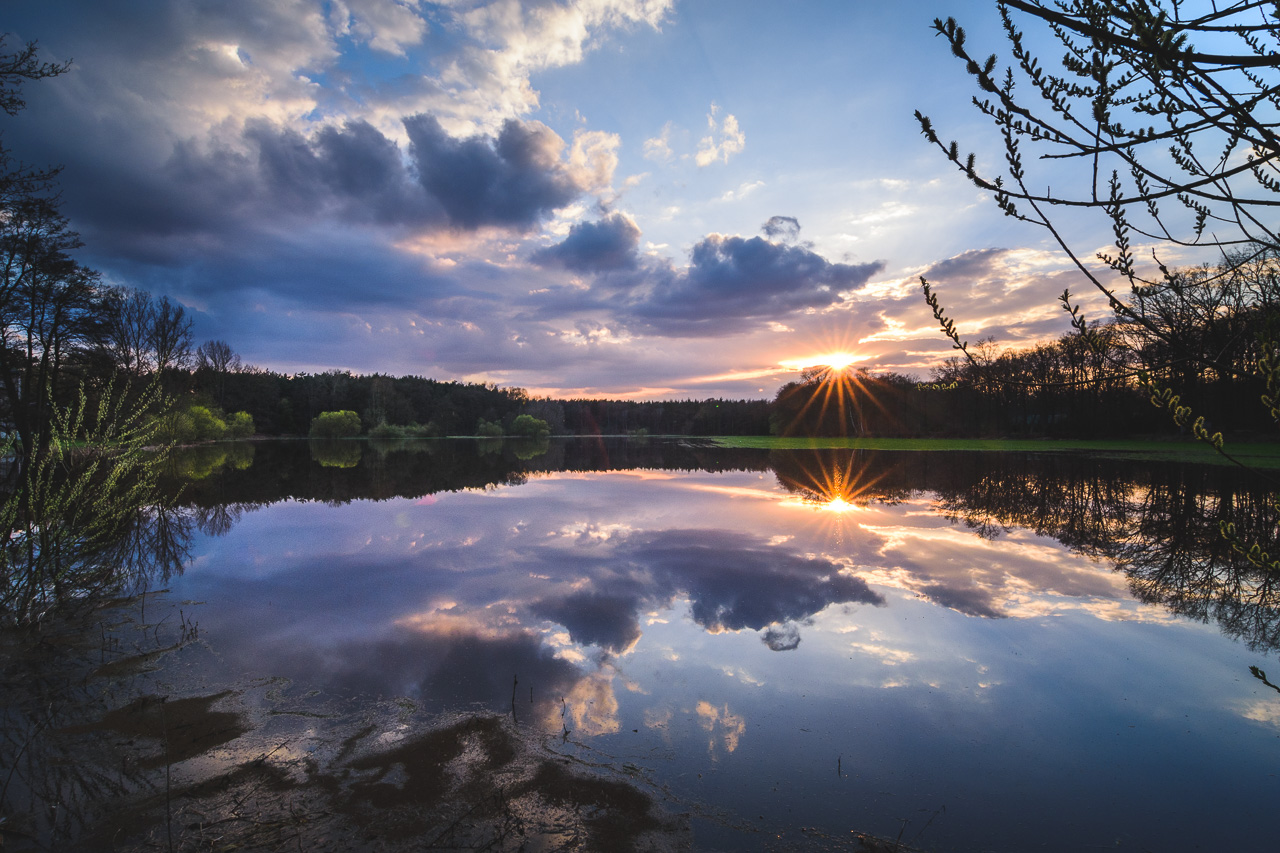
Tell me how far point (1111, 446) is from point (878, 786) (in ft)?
153

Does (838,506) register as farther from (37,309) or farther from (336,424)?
(336,424)

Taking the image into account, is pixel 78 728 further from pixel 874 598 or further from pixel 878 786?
pixel 874 598

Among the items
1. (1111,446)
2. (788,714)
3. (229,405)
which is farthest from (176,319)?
(1111,446)

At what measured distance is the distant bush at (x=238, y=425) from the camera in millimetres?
58500

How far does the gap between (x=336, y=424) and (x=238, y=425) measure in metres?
13.7

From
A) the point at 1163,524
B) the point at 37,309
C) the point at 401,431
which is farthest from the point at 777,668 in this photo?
the point at 401,431

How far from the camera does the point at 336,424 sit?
238 feet

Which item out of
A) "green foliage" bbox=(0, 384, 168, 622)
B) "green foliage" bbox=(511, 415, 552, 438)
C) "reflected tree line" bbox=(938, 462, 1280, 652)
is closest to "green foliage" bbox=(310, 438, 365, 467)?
"green foliage" bbox=(0, 384, 168, 622)

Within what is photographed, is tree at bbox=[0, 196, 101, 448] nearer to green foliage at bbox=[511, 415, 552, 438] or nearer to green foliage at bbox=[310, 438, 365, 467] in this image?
green foliage at bbox=[310, 438, 365, 467]

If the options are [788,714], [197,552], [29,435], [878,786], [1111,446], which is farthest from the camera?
[1111,446]

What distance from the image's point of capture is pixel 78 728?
142 inches

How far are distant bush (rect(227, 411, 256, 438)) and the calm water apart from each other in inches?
2333

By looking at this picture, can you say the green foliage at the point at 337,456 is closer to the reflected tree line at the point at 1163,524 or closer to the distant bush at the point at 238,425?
the distant bush at the point at 238,425

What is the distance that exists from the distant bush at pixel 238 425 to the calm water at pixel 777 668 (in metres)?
59.3
